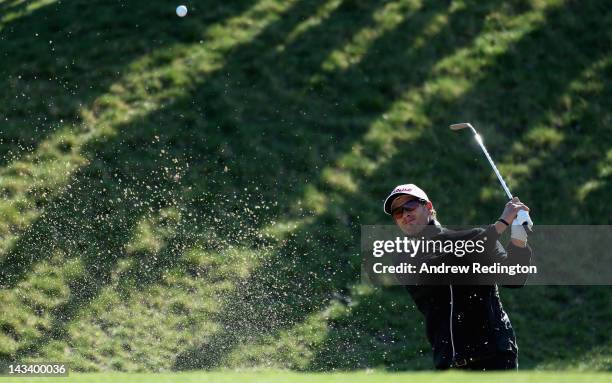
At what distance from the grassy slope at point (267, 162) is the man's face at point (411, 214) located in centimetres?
296

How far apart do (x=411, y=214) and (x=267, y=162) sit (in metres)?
4.54

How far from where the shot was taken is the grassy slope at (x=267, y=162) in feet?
28.4

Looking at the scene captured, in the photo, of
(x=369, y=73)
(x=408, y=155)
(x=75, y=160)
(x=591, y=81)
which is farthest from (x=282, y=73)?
Answer: (x=591, y=81)

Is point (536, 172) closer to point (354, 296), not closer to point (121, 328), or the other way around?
point (354, 296)

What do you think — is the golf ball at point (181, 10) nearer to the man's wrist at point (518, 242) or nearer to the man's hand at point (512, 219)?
the man's hand at point (512, 219)

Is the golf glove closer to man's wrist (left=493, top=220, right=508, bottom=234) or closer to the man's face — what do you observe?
man's wrist (left=493, top=220, right=508, bottom=234)

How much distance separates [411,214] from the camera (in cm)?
565

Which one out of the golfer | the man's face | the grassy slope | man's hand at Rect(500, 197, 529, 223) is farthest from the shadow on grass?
man's hand at Rect(500, 197, 529, 223)

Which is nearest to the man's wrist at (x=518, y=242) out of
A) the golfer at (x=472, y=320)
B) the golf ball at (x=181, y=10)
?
the golfer at (x=472, y=320)

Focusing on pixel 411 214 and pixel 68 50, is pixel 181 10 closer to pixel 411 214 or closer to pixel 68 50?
pixel 68 50

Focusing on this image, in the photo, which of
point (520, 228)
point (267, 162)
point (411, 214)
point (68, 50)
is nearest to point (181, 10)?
point (68, 50)

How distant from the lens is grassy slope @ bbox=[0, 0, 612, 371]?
8656 mm

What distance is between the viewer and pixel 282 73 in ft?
36.2

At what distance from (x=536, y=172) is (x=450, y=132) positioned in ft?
3.13
